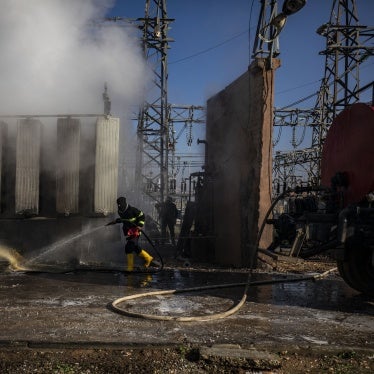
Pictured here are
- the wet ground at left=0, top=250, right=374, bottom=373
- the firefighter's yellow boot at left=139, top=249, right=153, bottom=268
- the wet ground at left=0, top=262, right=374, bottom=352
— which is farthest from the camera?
the firefighter's yellow boot at left=139, top=249, right=153, bottom=268

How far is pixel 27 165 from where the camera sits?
8484 mm

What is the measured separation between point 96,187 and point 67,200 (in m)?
0.63

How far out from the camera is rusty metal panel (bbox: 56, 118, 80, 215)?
27.9ft

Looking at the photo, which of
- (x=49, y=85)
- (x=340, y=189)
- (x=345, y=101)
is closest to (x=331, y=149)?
(x=340, y=189)

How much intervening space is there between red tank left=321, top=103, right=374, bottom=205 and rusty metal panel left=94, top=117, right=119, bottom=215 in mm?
4124

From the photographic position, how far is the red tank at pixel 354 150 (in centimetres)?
540

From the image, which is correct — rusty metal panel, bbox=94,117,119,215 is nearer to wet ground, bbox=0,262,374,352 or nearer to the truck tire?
wet ground, bbox=0,262,374,352

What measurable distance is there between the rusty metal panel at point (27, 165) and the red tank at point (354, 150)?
546cm

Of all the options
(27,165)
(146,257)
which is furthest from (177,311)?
(27,165)

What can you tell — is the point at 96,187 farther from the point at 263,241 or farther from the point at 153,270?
the point at 263,241

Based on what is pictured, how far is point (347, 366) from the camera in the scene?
3635 millimetres

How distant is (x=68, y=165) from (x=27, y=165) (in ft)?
2.58

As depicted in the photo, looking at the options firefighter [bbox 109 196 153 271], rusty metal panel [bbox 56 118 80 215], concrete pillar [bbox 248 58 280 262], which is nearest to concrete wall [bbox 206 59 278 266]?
concrete pillar [bbox 248 58 280 262]

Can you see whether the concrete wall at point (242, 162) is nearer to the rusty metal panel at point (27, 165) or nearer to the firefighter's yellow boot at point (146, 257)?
the firefighter's yellow boot at point (146, 257)
